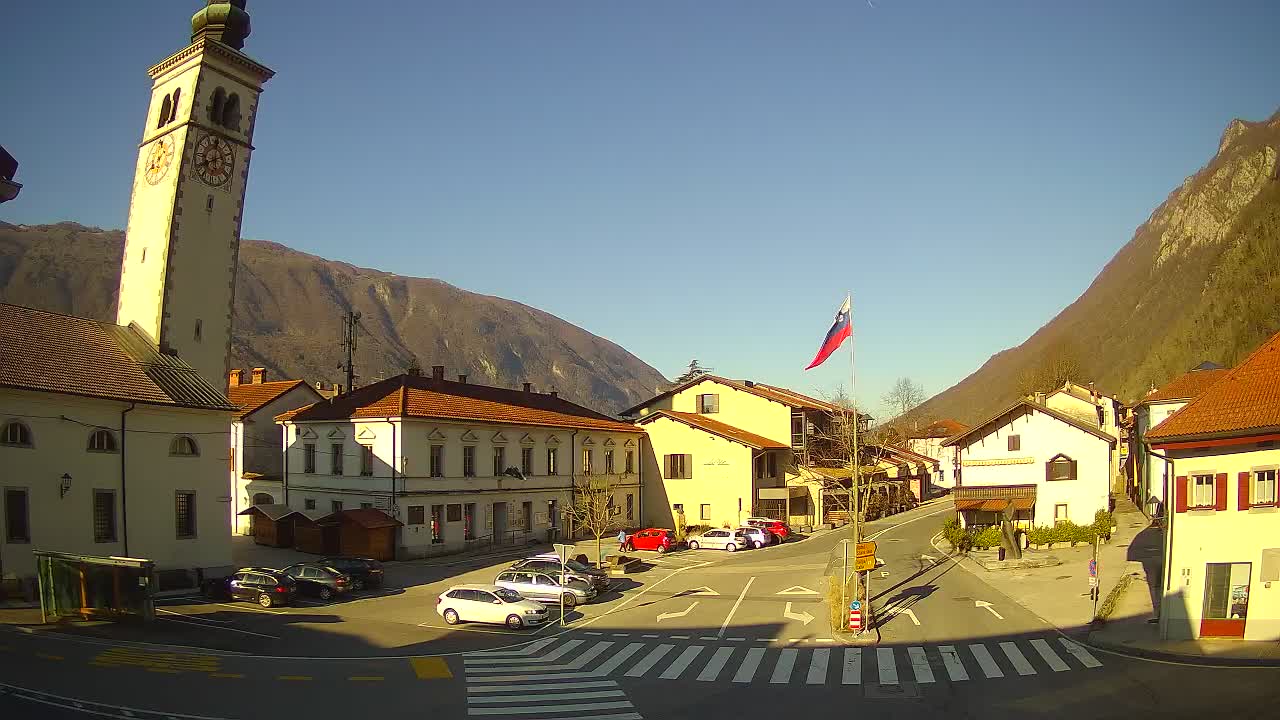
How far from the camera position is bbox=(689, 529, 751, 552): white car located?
52.1 metres

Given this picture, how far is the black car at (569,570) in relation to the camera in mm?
35906

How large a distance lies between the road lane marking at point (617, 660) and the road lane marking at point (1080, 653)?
41.4 ft

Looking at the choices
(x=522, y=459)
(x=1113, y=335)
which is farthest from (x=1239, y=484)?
(x=1113, y=335)

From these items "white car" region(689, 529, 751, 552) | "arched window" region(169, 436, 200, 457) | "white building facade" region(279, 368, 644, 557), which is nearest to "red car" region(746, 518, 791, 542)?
"white car" region(689, 529, 751, 552)

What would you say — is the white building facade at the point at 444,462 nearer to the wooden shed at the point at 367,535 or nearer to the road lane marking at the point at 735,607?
the wooden shed at the point at 367,535

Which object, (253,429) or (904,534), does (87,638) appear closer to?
(253,429)

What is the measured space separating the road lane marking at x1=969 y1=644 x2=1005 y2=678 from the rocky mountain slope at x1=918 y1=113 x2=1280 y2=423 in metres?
75.6

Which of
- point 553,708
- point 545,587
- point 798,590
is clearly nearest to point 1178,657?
point 798,590

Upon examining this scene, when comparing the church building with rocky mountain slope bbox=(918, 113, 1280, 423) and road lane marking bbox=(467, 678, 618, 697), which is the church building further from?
rocky mountain slope bbox=(918, 113, 1280, 423)

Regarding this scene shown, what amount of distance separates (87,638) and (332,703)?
10133mm

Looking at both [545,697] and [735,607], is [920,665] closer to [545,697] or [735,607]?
[545,697]

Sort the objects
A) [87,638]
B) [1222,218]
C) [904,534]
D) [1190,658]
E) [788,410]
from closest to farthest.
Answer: [1190,658] < [87,638] < [904,534] < [788,410] < [1222,218]

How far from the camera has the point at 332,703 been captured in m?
19.9

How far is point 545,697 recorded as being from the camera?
21047mm
